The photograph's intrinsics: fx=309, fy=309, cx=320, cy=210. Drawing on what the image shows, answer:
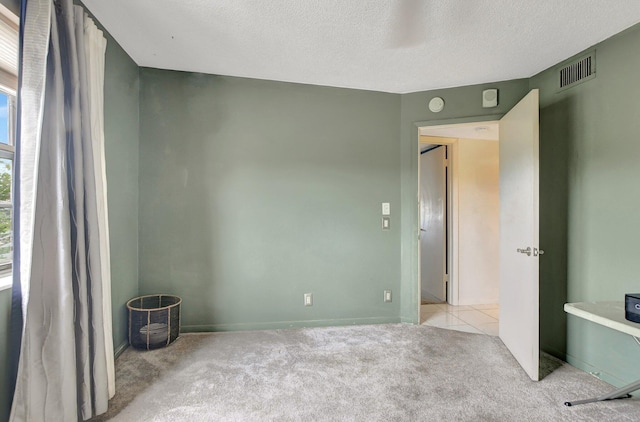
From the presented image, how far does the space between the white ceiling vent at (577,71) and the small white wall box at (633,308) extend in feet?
5.50

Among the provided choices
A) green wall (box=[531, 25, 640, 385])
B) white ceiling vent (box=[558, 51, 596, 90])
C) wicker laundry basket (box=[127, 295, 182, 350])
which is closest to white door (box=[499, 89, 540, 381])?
green wall (box=[531, 25, 640, 385])

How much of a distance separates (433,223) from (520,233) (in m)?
2.15

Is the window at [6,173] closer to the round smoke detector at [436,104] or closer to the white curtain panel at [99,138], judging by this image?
the white curtain panel at [99,138]

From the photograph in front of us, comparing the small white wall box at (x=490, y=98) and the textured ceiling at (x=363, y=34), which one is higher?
the textured ceiling at (x=363, y=34)

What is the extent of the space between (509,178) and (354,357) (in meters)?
1.92

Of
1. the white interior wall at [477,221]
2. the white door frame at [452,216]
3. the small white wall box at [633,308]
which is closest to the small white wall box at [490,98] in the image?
the white door frame at [452,216]

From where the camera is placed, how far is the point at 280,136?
9.90 feet

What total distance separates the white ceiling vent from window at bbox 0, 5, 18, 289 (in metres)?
3.55

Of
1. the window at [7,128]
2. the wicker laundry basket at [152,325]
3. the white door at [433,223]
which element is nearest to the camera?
the window at [7,128]

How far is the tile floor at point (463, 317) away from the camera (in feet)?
10.3

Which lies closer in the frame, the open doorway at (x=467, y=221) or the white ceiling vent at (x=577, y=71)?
the white ceiling vent at (x=577, y=71)

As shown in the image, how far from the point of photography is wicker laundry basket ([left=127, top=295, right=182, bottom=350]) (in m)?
2.46

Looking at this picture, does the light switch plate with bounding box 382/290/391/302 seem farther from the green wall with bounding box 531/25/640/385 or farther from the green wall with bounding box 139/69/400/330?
the green wall with bounding box 531/25/640/385

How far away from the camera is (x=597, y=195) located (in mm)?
2225
